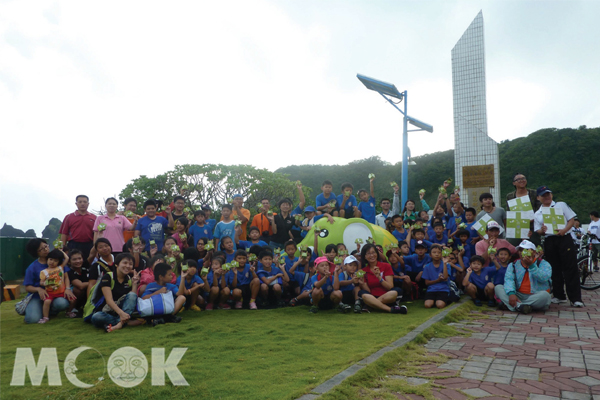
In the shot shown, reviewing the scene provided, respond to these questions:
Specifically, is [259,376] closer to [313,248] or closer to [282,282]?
[282,282]

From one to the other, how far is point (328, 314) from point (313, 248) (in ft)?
5.74

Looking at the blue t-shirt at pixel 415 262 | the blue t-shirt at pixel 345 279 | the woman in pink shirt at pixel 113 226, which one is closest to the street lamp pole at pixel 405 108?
the blue t-shirt at pixel 415 262

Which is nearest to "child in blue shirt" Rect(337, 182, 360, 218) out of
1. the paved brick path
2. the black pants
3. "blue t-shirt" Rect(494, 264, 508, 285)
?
"blue t-shirt" Rect(494, 264, 508, 285)

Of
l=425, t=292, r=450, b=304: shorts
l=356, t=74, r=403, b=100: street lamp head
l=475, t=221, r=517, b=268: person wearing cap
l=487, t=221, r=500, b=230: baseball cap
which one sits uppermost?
l=356, t=74, r=403, b=100: street lamp head

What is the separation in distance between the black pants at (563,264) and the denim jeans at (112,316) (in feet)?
22.0

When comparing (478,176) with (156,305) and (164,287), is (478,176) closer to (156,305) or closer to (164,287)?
(164,287)

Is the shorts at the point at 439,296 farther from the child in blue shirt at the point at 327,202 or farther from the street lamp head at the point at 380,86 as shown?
the street lamp head at the point at 380,86

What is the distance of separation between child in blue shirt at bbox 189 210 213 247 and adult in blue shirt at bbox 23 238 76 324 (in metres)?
2.26

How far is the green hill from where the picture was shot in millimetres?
23188

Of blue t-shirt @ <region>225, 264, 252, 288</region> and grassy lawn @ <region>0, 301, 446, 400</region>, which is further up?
blue t-shirt @ <region>225, 264, 252, 288</region>

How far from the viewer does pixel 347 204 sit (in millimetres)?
9047

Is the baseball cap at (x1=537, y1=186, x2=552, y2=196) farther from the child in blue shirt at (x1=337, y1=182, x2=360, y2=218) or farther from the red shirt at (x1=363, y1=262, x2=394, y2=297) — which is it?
the child in blue shirt at (x1=337, y1=182, x2=360, y2=218)

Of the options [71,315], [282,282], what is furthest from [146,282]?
[282,282]

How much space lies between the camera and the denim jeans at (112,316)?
537cm
